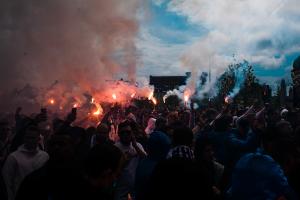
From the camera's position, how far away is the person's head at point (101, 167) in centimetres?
316

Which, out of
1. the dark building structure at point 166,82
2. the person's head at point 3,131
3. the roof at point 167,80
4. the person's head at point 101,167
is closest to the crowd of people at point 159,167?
the person's head at point 101,167

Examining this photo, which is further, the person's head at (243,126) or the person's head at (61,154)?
the person's head at (243,126)

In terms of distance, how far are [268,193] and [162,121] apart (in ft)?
18.9

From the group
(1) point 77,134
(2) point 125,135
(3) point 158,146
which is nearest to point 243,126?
(2) point 125,135

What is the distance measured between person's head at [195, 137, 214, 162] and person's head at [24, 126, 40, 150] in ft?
8.15

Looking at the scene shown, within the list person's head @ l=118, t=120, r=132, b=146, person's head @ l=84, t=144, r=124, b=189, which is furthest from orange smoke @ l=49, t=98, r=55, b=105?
person's head @ l=84, t=144, r=124, b=189

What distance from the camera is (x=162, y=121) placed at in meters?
9.31

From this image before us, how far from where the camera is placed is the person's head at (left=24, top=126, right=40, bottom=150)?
229 inches

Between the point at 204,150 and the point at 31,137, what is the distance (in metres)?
2.65

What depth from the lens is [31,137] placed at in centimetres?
588

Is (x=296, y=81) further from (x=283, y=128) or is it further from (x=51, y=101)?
(x=51, y=101)

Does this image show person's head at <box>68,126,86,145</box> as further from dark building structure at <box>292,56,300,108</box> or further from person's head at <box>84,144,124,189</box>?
dark building structure at <box>292,56,300,108</box>

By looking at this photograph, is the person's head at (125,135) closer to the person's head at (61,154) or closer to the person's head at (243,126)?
the person's head at (61,154)

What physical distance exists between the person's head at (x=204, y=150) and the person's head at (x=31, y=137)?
8.15 ft
